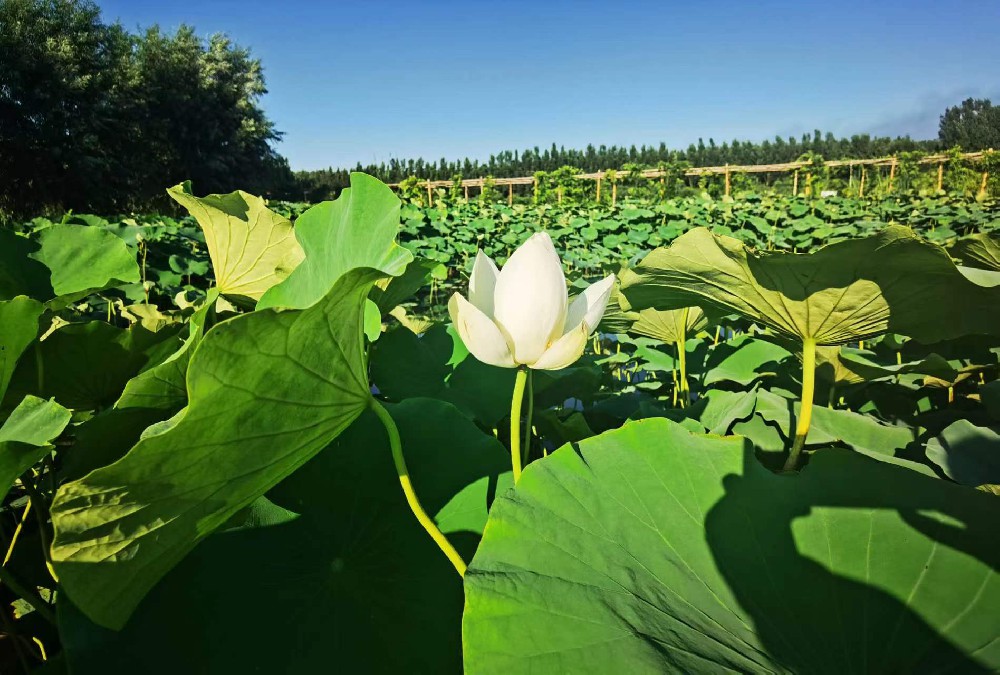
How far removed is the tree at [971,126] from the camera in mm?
28039

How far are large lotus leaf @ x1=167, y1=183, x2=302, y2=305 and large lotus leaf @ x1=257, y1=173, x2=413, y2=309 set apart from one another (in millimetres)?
167

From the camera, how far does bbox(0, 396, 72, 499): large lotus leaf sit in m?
0.36

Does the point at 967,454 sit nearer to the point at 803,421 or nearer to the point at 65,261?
the point at 803,421

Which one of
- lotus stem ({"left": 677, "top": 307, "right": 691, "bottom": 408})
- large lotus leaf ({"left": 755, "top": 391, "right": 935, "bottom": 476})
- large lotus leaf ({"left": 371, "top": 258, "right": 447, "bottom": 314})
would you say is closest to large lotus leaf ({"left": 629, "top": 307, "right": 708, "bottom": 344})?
lotus stem ({"left": 677, "top": 307, "right": 691, "bottom": 408})

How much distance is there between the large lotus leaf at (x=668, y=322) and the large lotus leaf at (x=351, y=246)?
0.61m

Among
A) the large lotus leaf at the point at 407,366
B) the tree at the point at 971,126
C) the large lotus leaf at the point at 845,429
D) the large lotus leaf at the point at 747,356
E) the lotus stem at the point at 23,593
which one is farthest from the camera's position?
the tree at the point at 971,126

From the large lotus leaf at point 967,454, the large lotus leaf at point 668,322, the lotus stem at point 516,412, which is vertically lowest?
A: the large lotus leaf at point 967,454

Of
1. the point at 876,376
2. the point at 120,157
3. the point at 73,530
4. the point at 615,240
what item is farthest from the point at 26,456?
the point at 120,157

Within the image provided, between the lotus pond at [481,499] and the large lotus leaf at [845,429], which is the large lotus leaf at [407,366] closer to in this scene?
the lotus pond at [481,499]

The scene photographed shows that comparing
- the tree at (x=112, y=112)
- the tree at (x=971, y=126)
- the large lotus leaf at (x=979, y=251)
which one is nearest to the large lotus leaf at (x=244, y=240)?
the large lotus leaf at (x=979, y=251)

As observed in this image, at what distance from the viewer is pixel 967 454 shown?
58 cm

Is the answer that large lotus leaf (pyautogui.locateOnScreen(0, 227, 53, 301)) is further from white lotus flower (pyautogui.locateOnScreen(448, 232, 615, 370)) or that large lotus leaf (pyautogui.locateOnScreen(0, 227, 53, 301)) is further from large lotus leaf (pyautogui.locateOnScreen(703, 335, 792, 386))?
large lotus leaf (pyautogui.locateOnScreen(703, 335, 792, 386))

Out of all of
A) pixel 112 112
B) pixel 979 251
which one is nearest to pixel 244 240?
pixel 979 251

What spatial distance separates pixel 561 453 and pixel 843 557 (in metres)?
0.20
